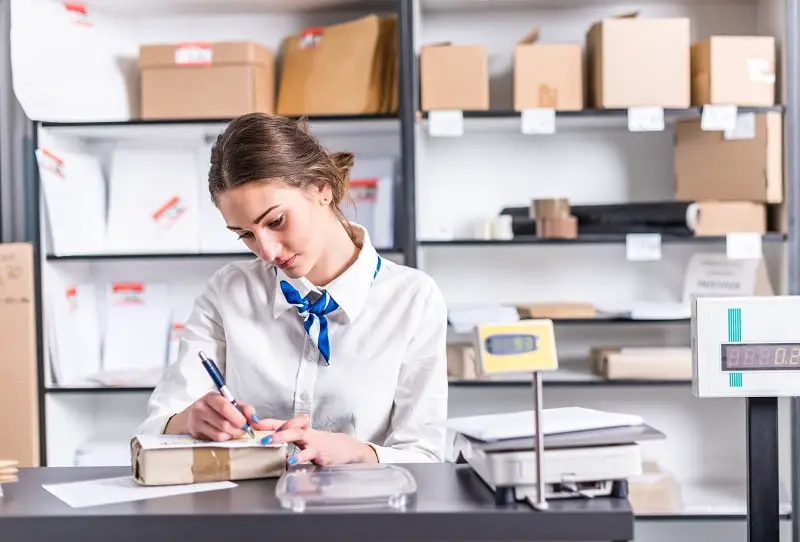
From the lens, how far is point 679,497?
288 cm

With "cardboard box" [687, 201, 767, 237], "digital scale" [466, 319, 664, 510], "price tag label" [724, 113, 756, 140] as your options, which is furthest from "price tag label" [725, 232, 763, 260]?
"digital scale" [466, 319, 664, 510]

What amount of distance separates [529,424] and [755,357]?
38 cm

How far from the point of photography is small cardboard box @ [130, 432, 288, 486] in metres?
1.30

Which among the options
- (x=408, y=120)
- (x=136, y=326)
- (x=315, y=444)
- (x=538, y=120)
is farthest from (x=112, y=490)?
(x=136, y=326)

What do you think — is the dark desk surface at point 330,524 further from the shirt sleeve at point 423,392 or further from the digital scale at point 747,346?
the shirt sleeve at point 423,392

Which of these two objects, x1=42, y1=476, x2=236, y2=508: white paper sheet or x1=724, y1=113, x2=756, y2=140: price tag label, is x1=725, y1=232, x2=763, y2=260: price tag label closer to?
x1=724, y1=113, x2=756, y2=140: price tag label

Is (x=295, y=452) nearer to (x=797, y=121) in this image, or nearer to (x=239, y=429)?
(x=239, y=429)

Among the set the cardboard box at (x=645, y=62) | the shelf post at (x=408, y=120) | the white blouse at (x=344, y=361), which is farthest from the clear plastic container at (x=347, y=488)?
the cardboard box at (x=645, y=62)

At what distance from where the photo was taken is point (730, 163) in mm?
2881

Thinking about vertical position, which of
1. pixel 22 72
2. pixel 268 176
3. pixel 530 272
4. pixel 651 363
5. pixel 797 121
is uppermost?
pixel 22 72

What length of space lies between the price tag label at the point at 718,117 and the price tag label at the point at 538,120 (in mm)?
445

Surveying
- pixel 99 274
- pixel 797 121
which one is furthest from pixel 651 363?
pixel 99 274

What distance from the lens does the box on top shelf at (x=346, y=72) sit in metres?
2.91

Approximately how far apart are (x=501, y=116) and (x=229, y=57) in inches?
33.9
